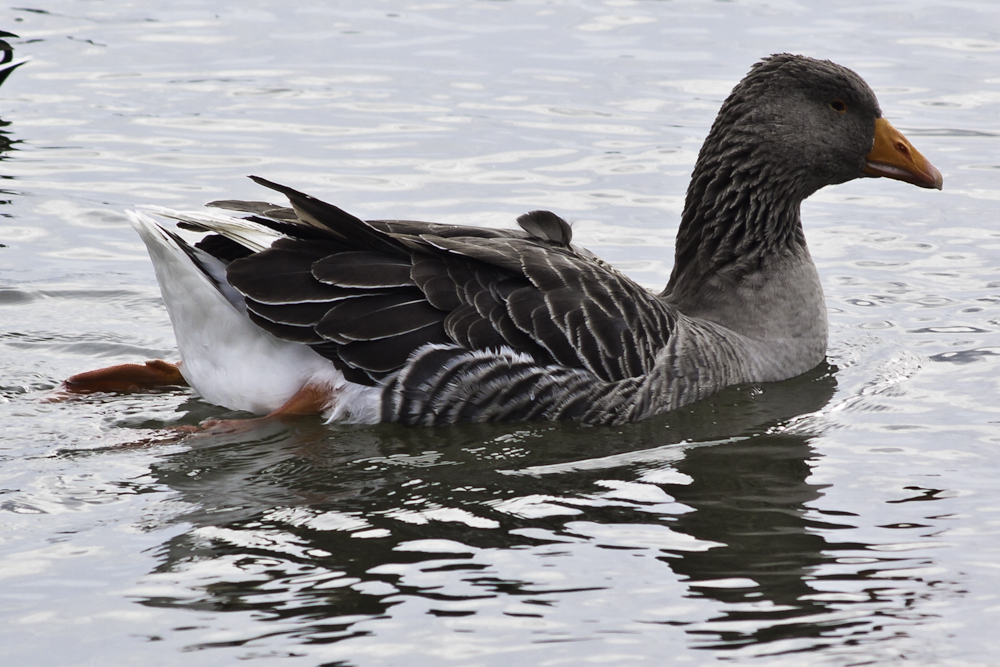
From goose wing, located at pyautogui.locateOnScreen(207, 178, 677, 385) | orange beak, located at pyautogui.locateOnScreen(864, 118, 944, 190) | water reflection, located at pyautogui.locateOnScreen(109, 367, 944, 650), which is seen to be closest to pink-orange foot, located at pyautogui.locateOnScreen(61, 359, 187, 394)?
water reflection, located at pyautogui.locateOnScreen(109, 367, 944, 650)

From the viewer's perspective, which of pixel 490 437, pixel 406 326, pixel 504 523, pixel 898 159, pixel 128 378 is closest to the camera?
pixel 504 523

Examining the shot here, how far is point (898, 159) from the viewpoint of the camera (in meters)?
8.84

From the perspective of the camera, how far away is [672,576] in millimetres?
5949

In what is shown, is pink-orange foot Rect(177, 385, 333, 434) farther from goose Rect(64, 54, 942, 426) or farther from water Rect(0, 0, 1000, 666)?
water Rect(0, 0, 1000, 666)

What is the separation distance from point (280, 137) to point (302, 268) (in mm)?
6215

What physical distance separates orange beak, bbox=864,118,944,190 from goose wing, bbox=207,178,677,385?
7.88ft

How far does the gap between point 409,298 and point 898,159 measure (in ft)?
12.0

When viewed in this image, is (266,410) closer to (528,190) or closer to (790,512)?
(790,512)

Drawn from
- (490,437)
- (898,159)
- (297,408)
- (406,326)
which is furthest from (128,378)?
(898,159)

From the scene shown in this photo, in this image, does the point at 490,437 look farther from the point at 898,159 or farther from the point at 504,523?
the point at 898,159

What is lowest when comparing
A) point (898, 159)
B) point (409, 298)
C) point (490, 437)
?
point (490, 437)

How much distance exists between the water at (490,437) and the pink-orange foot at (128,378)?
107mm

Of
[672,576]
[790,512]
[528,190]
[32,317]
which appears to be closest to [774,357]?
[790,512]

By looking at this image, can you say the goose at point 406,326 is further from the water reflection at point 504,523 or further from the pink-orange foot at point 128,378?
the water reflection at point 504,523
